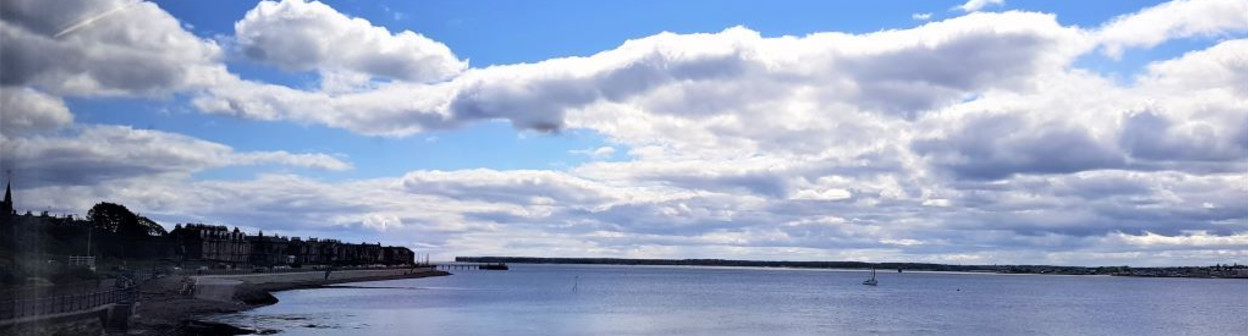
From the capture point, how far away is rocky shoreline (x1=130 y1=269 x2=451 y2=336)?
184 ft

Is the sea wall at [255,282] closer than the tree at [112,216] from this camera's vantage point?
Yes

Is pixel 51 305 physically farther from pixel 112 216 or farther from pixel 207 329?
pixel 112 216

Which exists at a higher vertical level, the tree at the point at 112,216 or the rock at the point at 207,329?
the tree at the point at 112,216

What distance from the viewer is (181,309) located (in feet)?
239

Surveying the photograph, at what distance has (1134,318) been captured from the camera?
10894 cm

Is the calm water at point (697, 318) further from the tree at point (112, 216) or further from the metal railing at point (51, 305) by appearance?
the tree at point (112, 216)

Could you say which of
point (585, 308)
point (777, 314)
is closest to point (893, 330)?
point (777, 314)

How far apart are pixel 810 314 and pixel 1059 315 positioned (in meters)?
28.3

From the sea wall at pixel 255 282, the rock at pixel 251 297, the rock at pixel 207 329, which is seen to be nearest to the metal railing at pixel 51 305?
the rock at pixel 207 329

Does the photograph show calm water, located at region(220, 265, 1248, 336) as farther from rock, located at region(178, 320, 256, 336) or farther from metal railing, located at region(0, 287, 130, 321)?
metal railing, located at region(0, 287, 130, 321)

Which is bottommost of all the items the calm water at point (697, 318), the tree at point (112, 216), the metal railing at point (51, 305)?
the calm water at point (697, 318)

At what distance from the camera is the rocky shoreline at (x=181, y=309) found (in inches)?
2210

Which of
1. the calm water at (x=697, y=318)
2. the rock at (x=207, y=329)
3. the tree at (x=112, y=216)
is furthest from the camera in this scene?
the tree at (x=112, y=216)

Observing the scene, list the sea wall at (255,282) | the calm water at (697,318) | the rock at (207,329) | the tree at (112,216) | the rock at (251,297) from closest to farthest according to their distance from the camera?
the rock at (207,329) < the calm water at (697,318) < the sea wall at (255,282) < the rock at (251,297) < the tree at (112,216)
